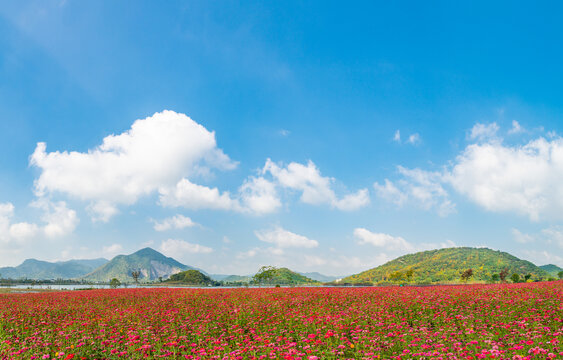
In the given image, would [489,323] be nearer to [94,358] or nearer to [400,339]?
[400,339]

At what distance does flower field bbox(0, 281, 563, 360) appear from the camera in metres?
7.20

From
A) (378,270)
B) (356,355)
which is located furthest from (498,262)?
(356,355)

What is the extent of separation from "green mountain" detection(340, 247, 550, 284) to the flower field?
104m

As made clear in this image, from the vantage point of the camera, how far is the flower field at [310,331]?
7.20 m

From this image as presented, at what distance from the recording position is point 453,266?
14488 centimetres

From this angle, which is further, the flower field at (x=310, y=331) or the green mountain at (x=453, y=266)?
the green mountain at (x=453, y=266)

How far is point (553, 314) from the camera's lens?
12.2 m

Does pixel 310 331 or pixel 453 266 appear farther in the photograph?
pixel 453 266

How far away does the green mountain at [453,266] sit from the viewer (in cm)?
12315

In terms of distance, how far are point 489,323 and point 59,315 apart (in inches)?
694

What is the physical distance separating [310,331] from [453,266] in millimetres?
159388

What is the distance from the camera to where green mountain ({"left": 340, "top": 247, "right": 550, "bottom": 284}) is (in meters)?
123

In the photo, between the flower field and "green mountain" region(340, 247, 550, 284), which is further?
"green mountain" region(340, 247, 550, 284)

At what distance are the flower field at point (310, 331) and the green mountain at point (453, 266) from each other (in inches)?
4104
